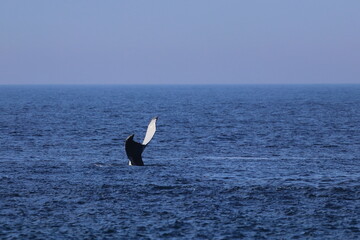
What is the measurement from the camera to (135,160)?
144 feet

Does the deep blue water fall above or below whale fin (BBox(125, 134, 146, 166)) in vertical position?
below

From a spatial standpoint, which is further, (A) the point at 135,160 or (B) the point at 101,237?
(A) the point at 135,160

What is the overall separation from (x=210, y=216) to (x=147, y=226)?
9.87 ft

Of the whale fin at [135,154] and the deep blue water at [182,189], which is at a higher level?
the whale fin at [135,154]

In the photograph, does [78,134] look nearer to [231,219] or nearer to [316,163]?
[316,163]

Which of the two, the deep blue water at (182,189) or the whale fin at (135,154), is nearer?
the deep blue water at (182,189)

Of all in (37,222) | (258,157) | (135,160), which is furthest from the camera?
(258,157)

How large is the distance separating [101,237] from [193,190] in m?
9.76

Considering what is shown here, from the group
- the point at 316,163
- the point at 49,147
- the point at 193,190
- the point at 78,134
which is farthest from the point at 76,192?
the point at 78,134

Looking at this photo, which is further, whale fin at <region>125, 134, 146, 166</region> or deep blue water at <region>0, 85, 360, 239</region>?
whale fin at <region>125, 134, 146, 166</region>

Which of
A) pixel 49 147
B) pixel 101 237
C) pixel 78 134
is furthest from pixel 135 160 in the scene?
pixel 78 134

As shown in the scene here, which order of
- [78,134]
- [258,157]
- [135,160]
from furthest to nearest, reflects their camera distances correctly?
[78,134] → [258,157] → [135,160]

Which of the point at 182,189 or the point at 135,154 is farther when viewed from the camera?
the point at 135,154

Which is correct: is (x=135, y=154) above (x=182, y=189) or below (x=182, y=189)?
above
